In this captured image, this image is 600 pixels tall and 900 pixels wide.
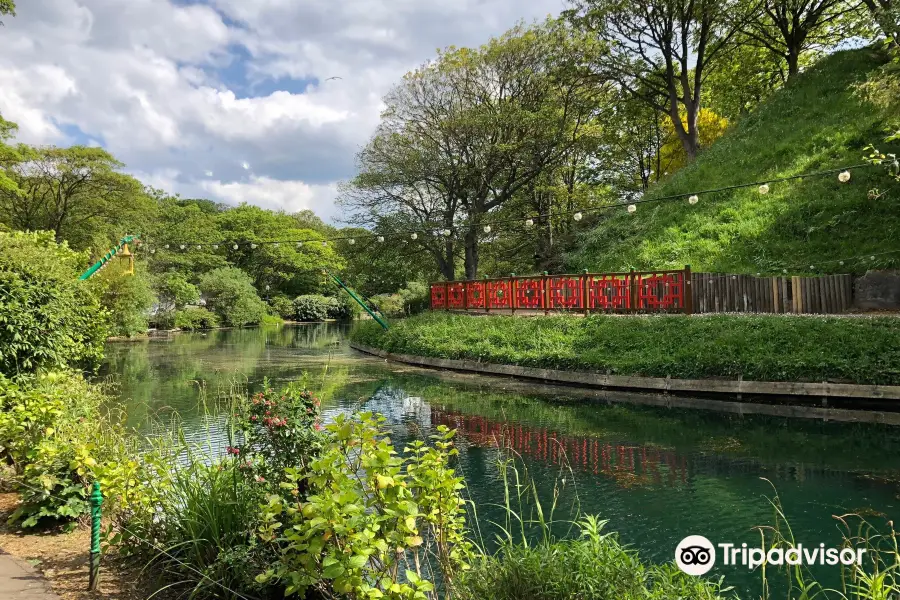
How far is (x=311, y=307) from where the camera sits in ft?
168

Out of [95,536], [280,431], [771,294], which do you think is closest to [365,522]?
[280,431]

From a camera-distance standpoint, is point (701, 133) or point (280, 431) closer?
point (280, 431)

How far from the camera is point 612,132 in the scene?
102ft

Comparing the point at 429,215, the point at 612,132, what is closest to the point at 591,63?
the point at 612,132

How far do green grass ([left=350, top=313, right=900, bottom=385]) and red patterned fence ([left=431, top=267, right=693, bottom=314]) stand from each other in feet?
2.63

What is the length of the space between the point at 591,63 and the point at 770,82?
42.2 feet

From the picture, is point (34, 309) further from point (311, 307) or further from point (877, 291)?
A: point (311, 307)

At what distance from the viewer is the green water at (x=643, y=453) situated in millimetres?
5488

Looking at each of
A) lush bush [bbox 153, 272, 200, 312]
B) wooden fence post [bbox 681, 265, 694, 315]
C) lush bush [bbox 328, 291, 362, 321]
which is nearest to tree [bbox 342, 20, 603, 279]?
wooden fence post [bbox 681, 265, 694, 315]

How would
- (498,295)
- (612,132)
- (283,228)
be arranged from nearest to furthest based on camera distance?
(498,295)
(612,132)
(283,228)

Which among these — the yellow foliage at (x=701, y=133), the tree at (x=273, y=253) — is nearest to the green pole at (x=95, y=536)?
the yellow foliage at (x=701, y=133)

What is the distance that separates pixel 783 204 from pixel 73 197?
3485 cm

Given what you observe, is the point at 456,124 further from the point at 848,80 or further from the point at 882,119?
the point at 848,80

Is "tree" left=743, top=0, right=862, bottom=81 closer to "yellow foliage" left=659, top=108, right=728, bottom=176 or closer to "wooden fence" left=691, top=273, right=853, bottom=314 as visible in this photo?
"yellow foliage" left=659, top=108, right=728, bottom=176
